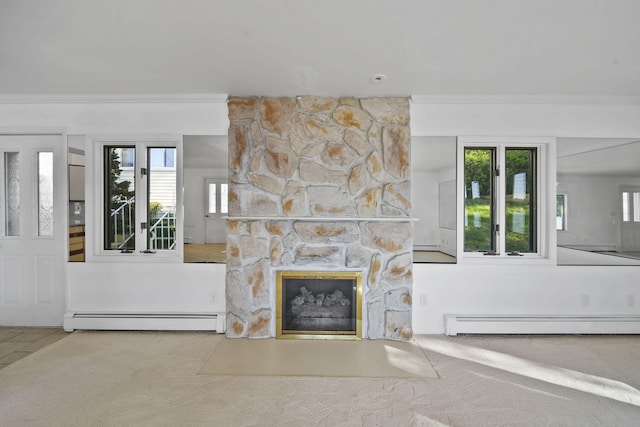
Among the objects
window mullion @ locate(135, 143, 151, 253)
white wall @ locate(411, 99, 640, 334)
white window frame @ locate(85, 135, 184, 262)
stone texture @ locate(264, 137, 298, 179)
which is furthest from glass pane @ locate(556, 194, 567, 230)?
window mullion @ locate(135, 143, 151, 253)

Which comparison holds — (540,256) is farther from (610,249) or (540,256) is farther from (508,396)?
(508,396)

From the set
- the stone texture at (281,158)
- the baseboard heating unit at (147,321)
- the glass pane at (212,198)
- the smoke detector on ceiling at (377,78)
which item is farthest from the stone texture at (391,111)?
the baseboard heating unit at (147,321)

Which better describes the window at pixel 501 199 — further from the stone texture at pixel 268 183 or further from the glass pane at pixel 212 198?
the glass pane at pixel 212 198

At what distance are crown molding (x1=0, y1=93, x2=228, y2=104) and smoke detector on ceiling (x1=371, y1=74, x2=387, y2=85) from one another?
4.87ft

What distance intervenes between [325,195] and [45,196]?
303 cm

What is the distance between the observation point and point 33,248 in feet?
13.1

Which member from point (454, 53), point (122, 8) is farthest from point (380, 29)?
point (122, 8)

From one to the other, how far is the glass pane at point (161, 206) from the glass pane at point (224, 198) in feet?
1.76

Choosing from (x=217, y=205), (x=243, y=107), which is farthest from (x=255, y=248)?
(x=243, y=107)

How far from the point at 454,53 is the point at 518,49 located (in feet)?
1.42

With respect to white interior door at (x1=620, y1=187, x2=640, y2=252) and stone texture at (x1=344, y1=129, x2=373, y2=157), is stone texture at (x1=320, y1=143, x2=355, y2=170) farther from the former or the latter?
white interior door at (x1=620, y1=187, x2=640, y2=252)

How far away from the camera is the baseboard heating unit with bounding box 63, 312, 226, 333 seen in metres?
3.78

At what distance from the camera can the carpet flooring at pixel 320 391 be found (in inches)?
90.4

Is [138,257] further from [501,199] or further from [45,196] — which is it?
[501,199]
